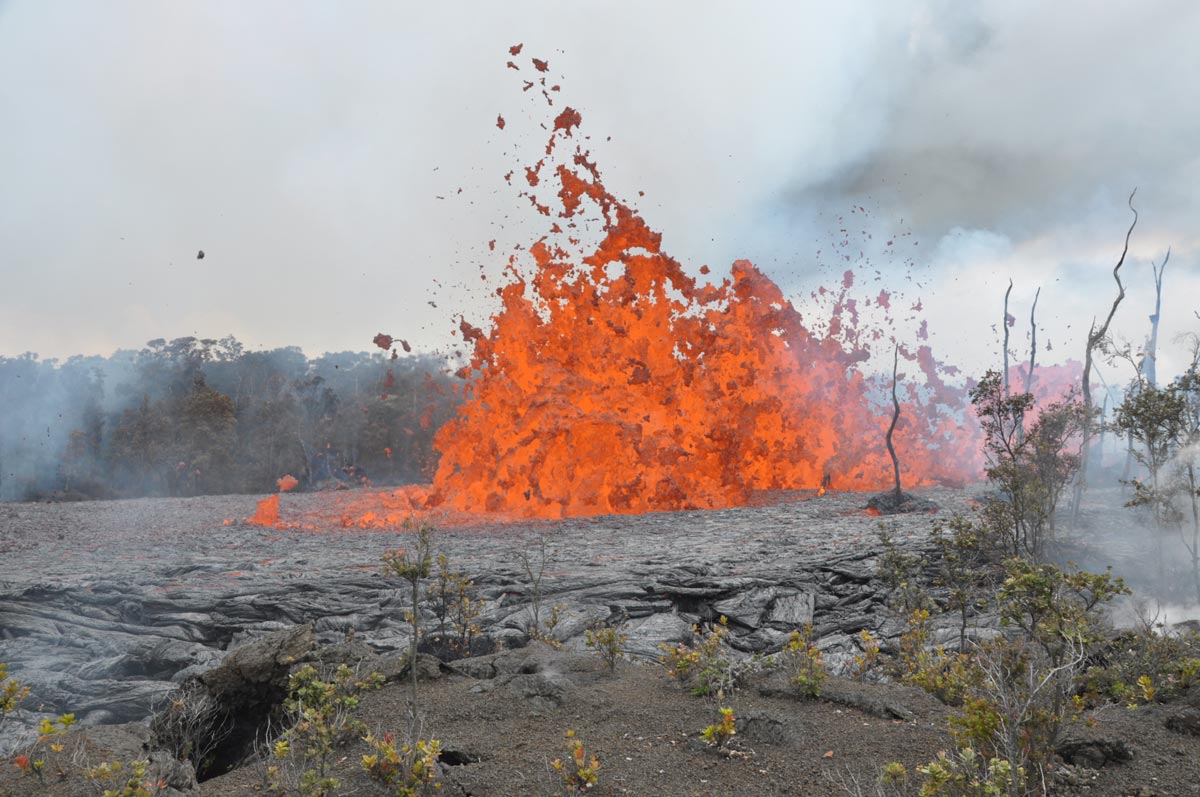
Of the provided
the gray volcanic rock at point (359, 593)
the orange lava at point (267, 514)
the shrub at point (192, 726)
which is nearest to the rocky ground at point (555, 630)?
the gray volcanic rock at point (359, 593)

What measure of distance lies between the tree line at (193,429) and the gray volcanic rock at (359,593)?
902 inches

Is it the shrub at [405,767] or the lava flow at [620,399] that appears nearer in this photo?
the shrub at [405,767]

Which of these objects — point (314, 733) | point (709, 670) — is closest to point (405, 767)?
point (314, 733)

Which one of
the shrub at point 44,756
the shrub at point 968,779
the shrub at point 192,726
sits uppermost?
the shrub at point 968,779

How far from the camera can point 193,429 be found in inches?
1644

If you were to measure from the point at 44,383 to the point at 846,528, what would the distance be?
56945mm

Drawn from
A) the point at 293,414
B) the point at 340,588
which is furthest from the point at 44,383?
the point at 340,588

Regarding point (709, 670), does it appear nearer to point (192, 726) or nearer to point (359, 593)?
point (192, 726)

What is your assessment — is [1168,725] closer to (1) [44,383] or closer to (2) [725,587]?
(2) [725,587]

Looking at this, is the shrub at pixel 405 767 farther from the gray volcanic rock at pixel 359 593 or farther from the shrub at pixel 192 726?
the gray volcanic rock at pixel 359 593

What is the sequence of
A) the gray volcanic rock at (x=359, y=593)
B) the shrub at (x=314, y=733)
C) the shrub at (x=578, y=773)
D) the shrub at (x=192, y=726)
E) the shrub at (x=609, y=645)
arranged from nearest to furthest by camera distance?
the shrub at (x=578, y=773) → the shrub at (x=314, y=733) → the shrub at (x=192, y=726) → the shrub at (x=609, y=645) → the gray volcanic rock at (x=359, y=593)

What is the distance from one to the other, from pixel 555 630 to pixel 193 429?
40.2 metres

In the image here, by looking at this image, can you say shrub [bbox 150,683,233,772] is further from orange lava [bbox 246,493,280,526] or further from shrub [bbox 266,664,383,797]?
orange lava [bbox 246,493,280,526]

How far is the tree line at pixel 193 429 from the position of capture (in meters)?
Answer: 40.7
